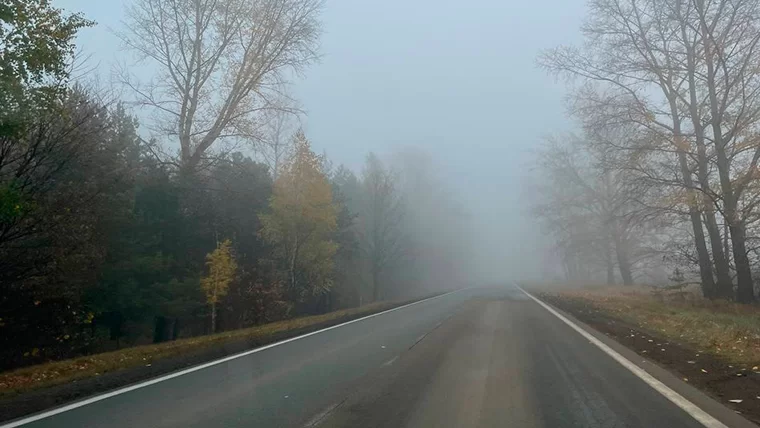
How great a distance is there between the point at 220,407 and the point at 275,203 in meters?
22.6

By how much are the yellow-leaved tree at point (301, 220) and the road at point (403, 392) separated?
55.9 feet

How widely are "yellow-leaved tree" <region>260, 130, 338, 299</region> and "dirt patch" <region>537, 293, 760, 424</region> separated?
17.7 meters

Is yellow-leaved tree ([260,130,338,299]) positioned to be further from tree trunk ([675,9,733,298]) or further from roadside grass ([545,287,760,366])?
tree trunk ([675,9,733,298])

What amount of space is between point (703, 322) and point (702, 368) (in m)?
8.12

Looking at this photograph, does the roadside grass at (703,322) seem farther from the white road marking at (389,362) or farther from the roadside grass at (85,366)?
the roadside grass at (85,366)

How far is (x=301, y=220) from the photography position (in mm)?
30078

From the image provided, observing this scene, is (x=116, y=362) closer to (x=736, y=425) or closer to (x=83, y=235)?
(x=83, y=235)

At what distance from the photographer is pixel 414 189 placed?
73500 mm

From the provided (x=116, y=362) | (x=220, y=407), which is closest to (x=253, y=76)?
(x=116, y=362)

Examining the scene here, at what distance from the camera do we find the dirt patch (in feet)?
23.6

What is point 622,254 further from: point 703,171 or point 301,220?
point 301,220

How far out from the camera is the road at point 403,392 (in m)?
6.41

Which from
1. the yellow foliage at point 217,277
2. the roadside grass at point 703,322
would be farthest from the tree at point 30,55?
the roadside grass at point 703,322

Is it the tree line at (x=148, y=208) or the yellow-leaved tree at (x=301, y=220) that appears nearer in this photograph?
the tree line at (x=148, y=208)
